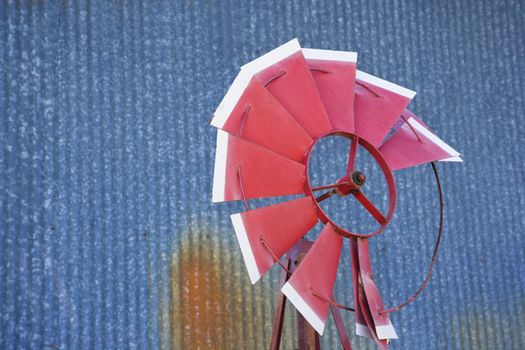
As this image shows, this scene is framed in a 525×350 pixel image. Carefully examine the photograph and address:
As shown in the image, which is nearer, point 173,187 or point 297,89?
point 297,89

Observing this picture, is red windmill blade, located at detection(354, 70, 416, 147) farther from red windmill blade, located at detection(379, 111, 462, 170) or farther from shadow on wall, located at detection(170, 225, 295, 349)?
shadow on wall, located at detection(170, 225, 295, 349)

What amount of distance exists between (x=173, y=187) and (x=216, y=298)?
37.8 inches

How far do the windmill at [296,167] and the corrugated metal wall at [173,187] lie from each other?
166cm

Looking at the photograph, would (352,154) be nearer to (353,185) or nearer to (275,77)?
(353,185)

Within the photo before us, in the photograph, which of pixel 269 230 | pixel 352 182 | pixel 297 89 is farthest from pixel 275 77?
pixel 269 230

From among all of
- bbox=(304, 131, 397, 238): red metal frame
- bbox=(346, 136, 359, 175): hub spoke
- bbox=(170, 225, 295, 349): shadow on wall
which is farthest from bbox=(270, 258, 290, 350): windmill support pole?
bbox=(170, 225, 295, 349): shadow on wall

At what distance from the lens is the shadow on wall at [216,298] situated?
548 cm

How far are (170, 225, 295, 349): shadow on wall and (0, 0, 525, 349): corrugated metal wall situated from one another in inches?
0.5

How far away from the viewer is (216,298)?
5602mm

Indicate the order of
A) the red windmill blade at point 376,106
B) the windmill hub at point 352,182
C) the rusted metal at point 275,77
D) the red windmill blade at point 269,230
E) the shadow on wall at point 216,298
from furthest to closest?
the shadow on wall at point 216,298
the red windmill blade at point 376,106
the windmill hub at point 352,182
the rusted metal at point 275,77
the red windmill blade at point 269,230

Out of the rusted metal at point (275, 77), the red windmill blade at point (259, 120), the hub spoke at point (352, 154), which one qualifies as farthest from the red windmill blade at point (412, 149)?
the rusted metal at point (275, 77)

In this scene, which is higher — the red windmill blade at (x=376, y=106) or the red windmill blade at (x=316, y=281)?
the red windmill blade at (x=376, y=106)

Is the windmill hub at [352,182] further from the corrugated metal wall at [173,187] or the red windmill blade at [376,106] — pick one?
the corrugated metal wall at [173,187]

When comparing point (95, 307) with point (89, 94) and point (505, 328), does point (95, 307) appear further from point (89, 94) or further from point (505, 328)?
point (505, 328)
